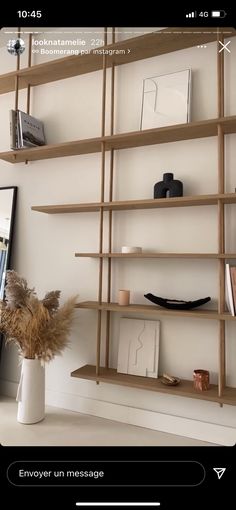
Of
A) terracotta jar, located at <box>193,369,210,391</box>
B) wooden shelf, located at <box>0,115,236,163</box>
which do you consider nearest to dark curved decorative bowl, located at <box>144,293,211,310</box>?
terracotta jar, located at <box>193,369,210,391</box>

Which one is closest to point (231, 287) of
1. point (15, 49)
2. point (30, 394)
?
point (30, 394)

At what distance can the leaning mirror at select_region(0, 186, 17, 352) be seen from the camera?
60.0 inches

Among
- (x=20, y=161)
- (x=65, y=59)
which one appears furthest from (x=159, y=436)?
(x=65, y=59)

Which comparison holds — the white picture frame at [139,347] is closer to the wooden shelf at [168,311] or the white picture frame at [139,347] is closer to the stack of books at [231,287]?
the wooden shelf at [168,311]

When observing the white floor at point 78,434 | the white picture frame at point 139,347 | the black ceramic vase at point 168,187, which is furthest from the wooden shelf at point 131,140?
the white floor at point 78,434

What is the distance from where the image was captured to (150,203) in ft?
3.77

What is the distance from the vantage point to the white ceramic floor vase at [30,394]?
1.18 meters

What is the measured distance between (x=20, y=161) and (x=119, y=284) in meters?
0.83

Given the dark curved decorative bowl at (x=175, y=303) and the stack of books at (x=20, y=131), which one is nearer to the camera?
the dark curved decorative bowl at (x=175, y=303)

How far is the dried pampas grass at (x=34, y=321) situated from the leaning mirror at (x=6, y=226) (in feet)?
0.95

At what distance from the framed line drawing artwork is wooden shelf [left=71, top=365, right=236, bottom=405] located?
39.1 inches

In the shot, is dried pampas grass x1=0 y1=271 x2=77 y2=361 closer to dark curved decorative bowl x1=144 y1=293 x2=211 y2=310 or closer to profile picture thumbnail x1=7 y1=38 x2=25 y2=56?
dark curved decorative bowl x1=144 y1=293 x2=211 y2=310
